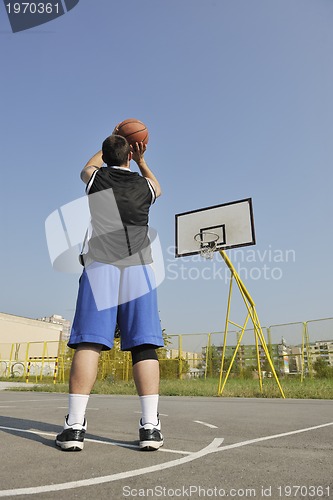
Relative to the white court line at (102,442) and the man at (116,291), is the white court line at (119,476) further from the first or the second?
the man at (116,291)

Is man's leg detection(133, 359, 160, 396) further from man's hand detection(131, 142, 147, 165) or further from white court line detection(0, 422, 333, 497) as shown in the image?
man's hand detection(131, 142, 147, 165)

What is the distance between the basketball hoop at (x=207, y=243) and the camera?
948 centimetres

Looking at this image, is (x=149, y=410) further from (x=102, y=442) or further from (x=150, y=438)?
(x=102, y=442)

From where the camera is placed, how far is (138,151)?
122 inches

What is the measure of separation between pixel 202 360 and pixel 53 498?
20.1 m

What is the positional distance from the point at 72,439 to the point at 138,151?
205cm

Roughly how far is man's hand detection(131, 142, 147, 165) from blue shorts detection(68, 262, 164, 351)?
3.19 ft

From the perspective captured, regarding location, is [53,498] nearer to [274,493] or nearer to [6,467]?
[6,467]

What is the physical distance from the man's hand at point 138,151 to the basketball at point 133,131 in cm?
7

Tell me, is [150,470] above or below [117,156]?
below

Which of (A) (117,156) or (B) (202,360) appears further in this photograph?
(B) (202,360)

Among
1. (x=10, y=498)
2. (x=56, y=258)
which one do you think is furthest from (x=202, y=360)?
(x=10, y=498)

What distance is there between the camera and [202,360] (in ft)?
67.5

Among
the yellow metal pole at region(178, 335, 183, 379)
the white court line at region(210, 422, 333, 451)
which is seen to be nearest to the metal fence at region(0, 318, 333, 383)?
the yellow metal pole at region(178, 335, 183, 379)
